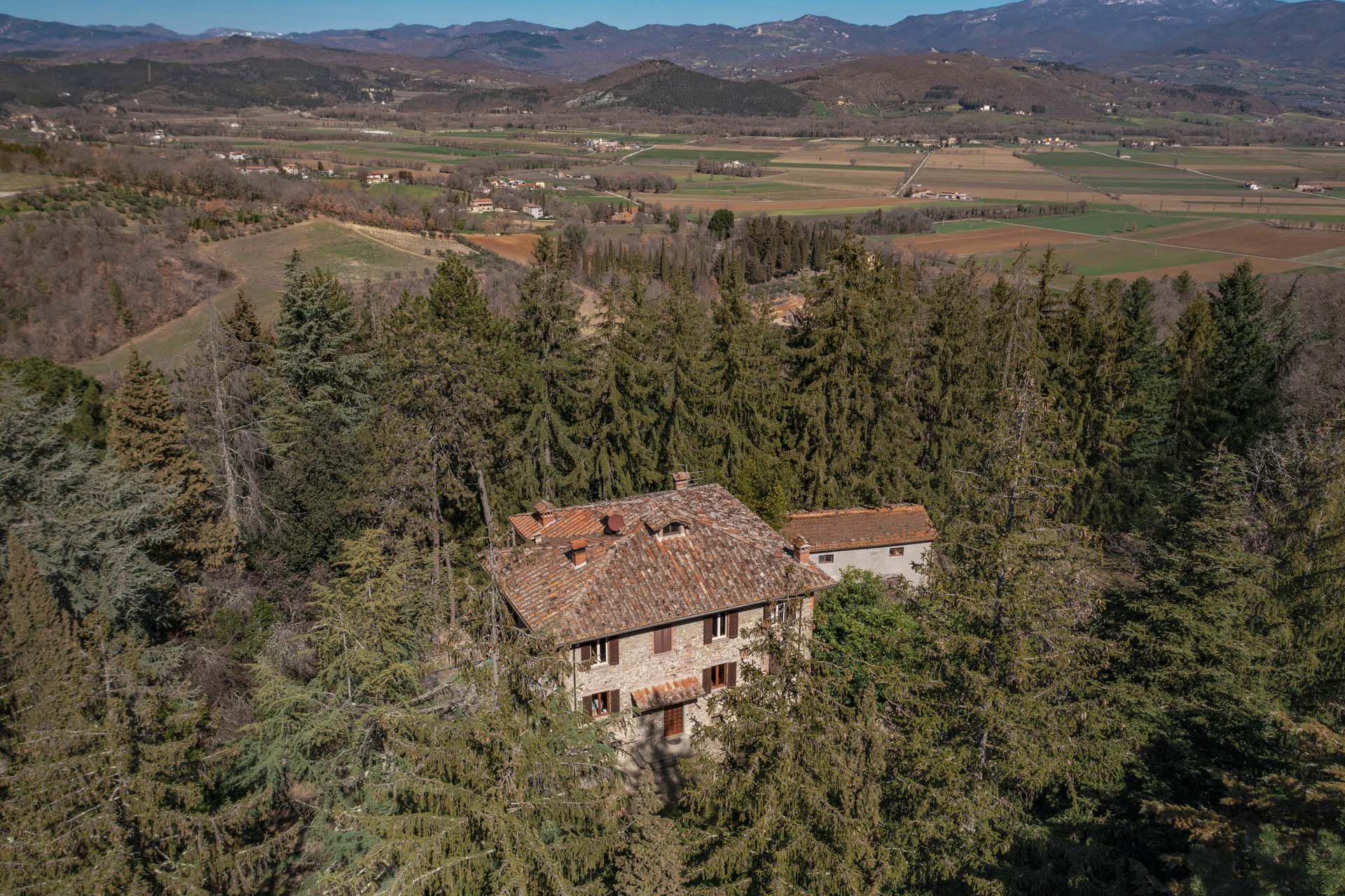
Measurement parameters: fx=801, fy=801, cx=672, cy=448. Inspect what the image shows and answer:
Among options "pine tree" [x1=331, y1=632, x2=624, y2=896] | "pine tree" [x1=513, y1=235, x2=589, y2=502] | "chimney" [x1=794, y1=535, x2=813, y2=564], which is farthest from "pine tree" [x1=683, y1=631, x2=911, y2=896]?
"pine tree" [x1=513, y1=235, x2=589, y2=502]

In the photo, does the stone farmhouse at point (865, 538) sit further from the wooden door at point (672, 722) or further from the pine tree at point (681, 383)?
the wooden door at point (672, 722)

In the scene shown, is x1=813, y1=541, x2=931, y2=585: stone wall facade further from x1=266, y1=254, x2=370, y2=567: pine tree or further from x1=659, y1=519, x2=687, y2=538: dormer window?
x1=266, y1=254, x2=370, y2=567: pine tree

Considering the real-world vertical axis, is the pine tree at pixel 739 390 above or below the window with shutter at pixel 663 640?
above

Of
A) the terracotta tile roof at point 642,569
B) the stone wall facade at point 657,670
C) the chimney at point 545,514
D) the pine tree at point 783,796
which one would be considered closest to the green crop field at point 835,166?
the chimney at point 545,514

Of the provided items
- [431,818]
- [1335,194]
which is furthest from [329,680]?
[1335,194]

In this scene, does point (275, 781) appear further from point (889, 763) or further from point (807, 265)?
point (807, 265)
